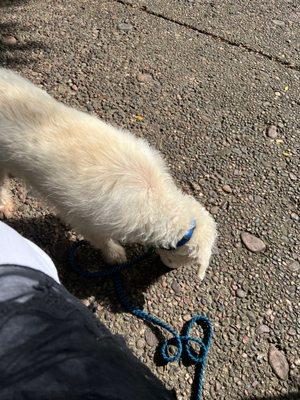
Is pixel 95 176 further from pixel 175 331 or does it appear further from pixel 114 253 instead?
pixel 175 331

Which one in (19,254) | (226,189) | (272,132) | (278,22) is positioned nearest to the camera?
(19,254)

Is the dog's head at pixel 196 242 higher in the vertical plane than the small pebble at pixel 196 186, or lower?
higher

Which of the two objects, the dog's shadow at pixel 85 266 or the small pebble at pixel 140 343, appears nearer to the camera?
the small pebble at pixel 140 343

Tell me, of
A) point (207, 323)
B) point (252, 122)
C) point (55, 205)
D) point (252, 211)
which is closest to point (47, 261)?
point (55, 205)

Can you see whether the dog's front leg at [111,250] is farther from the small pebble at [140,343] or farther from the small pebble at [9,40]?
the small pebble at [9,40]

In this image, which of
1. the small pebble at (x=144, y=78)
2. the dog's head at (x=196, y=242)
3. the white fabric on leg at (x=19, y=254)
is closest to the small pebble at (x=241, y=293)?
the dog's head at (x=196, y=242)

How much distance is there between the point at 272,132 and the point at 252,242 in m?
1.18

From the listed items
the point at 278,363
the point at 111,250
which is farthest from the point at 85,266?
the point at 278,363

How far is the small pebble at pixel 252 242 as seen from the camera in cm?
323

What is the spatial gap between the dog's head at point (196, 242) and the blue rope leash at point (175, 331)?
16.4 inches

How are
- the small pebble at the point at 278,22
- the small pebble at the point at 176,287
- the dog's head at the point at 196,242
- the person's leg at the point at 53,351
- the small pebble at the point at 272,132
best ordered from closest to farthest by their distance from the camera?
the person's leg at the point at 53,351 < the dog's head at the point at 196,242 < the small pebble at the point at 176,287 < the small pebble at the point at 272,132 < the small pebble at the point at 278,22

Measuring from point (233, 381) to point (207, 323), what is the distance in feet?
1.24

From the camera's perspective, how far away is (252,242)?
3262 millimetres

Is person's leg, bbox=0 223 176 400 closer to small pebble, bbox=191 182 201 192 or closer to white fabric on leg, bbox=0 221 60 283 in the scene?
white fabric on leg, bbox=0 221 60 283
